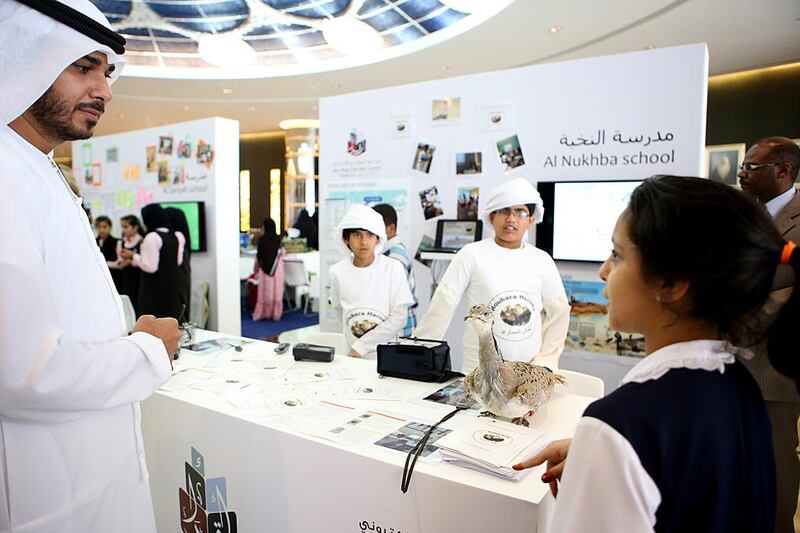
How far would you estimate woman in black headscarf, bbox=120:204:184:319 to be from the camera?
5.46 metres

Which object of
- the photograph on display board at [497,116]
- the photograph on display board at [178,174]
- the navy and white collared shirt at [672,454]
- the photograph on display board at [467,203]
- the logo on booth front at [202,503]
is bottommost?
the logo on booth front at [202,503]

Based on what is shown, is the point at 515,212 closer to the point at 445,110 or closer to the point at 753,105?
the point at 445,110

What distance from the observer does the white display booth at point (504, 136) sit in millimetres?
3588

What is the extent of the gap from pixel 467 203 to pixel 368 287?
1617 mm

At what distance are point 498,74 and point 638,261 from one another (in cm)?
366

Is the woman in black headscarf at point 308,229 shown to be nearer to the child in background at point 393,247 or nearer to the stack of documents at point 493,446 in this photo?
the child in background at point 393,247

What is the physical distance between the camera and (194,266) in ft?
22.2

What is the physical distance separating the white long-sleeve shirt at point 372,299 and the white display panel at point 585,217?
142cm

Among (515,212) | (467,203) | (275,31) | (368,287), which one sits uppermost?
(275,31)

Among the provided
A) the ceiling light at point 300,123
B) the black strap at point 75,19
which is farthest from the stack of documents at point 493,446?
the ceiling light at point 300,123

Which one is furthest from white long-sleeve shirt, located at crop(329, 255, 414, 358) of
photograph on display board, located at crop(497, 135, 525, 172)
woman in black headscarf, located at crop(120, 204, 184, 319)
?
woman in black headscarf, located at crop(120, 204, 184, 319)

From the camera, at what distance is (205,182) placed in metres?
6.45

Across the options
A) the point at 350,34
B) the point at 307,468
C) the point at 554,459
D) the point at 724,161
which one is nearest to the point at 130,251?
the point at 350,34

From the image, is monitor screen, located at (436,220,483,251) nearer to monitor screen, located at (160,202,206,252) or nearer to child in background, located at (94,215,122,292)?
monitor screen, located at (160,202,206,252)
